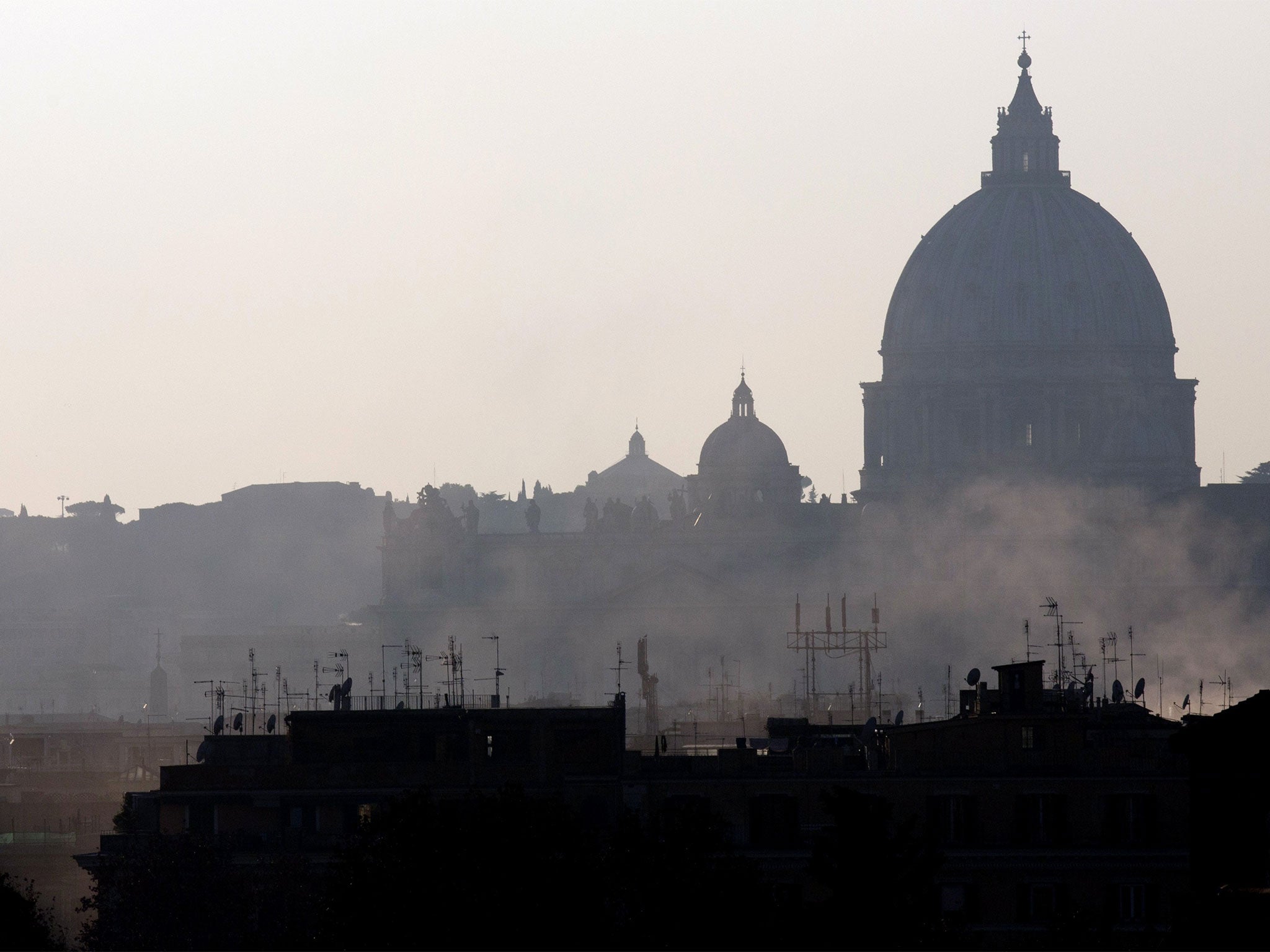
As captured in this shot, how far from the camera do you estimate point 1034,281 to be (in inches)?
6403

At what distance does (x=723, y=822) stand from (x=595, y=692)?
98349mm

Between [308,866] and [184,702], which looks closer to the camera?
[308,866]

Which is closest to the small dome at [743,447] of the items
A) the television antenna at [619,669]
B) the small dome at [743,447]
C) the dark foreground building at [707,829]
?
the small dome at [743,447]

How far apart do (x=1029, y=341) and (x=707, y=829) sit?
121737 millimetres

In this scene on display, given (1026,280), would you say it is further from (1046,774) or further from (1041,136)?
(1046,774)

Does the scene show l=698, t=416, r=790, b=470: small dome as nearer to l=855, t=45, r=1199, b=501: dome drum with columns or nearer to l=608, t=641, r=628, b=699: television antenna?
l=855, t=45, r=1199, b=501: dome drum with columns

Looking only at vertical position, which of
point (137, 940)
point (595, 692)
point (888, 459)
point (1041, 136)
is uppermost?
point (1041, 136)

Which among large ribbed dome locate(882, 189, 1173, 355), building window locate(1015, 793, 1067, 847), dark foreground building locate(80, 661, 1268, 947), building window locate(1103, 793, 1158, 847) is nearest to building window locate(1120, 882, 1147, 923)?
dark foreground building locate(80, 661, 1268, 947)

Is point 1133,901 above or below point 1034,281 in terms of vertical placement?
below

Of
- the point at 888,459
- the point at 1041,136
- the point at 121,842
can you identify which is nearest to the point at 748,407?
the point at 888,459

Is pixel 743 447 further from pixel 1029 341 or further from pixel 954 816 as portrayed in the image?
pixel 954 816

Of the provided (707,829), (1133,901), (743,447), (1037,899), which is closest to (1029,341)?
(743,447)

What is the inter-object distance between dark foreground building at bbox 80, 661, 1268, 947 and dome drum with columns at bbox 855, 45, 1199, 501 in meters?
103

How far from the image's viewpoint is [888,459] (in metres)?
165
